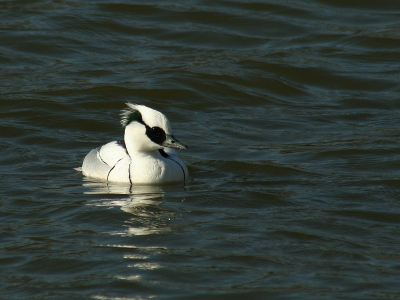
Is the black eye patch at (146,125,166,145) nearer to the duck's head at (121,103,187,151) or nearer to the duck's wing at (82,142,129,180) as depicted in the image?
the duck's head at (121,103,187,151)

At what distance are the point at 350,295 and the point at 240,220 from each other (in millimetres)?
2192

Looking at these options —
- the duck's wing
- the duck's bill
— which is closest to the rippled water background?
the duck's wing

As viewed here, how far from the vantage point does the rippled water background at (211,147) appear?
344 inches

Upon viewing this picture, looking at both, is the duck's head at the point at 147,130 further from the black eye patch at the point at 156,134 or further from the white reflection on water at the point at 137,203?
the white reflection on water at the point at 137,203

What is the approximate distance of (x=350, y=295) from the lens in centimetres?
818

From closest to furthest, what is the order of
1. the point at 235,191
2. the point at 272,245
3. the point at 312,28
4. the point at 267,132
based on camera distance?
the point at 272,245, the point at 235,191, the point at 267,132, the point at 312,28

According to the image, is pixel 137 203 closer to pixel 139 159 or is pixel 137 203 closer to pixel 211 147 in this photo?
pixel 139 159

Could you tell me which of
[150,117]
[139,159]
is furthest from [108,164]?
[150,117]

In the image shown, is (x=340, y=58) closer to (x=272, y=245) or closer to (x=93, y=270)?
(x=272, y=245)

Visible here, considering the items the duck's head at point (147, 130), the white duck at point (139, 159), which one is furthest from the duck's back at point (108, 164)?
the duck's head at point (147, 130)

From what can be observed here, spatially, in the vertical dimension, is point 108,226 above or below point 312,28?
below

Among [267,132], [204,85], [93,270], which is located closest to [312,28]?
[204,85]

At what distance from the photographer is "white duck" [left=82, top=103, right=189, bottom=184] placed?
1152 centimetres

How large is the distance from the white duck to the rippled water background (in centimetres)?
26
